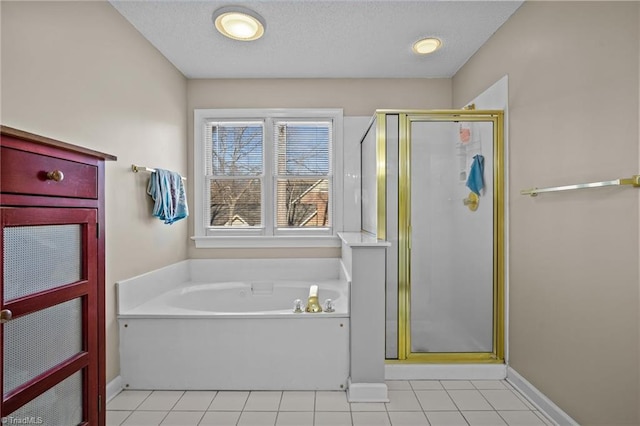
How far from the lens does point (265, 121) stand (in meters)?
3.16

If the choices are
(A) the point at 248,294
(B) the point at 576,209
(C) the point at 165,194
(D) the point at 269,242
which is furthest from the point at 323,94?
(B) the point at 576,209

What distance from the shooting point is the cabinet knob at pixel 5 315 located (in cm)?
86

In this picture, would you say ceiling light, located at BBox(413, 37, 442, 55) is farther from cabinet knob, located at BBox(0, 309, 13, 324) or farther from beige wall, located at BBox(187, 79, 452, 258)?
cabinet knob, located at BBox(0, 309, 13, 324)

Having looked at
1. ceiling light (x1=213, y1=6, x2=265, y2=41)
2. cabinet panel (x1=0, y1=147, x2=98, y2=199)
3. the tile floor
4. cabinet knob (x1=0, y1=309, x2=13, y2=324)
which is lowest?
the tile floor

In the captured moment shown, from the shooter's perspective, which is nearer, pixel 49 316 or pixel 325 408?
pixel 49 316

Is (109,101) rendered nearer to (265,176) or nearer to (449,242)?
(265,176)

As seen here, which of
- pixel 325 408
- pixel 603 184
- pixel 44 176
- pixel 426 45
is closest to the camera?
pixel 44 176

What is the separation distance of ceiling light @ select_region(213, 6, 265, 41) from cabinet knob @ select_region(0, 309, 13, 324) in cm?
192

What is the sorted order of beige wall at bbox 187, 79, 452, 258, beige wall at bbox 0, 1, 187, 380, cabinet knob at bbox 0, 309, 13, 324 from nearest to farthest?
cabinet knob at bbox 0, 309, 13, 324 → beige wall at bbox 0, 1, 187, 380 → beige wall at bbox 187, 79, 452, 258

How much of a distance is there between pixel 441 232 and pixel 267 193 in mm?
1625

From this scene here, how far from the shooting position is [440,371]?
227cm

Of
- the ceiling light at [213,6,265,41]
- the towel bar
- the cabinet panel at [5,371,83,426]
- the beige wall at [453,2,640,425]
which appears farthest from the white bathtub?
the ceiling light at [213,6,265,41]

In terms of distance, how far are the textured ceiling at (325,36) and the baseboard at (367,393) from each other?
2.29 meters

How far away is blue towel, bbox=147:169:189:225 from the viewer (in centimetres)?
235
